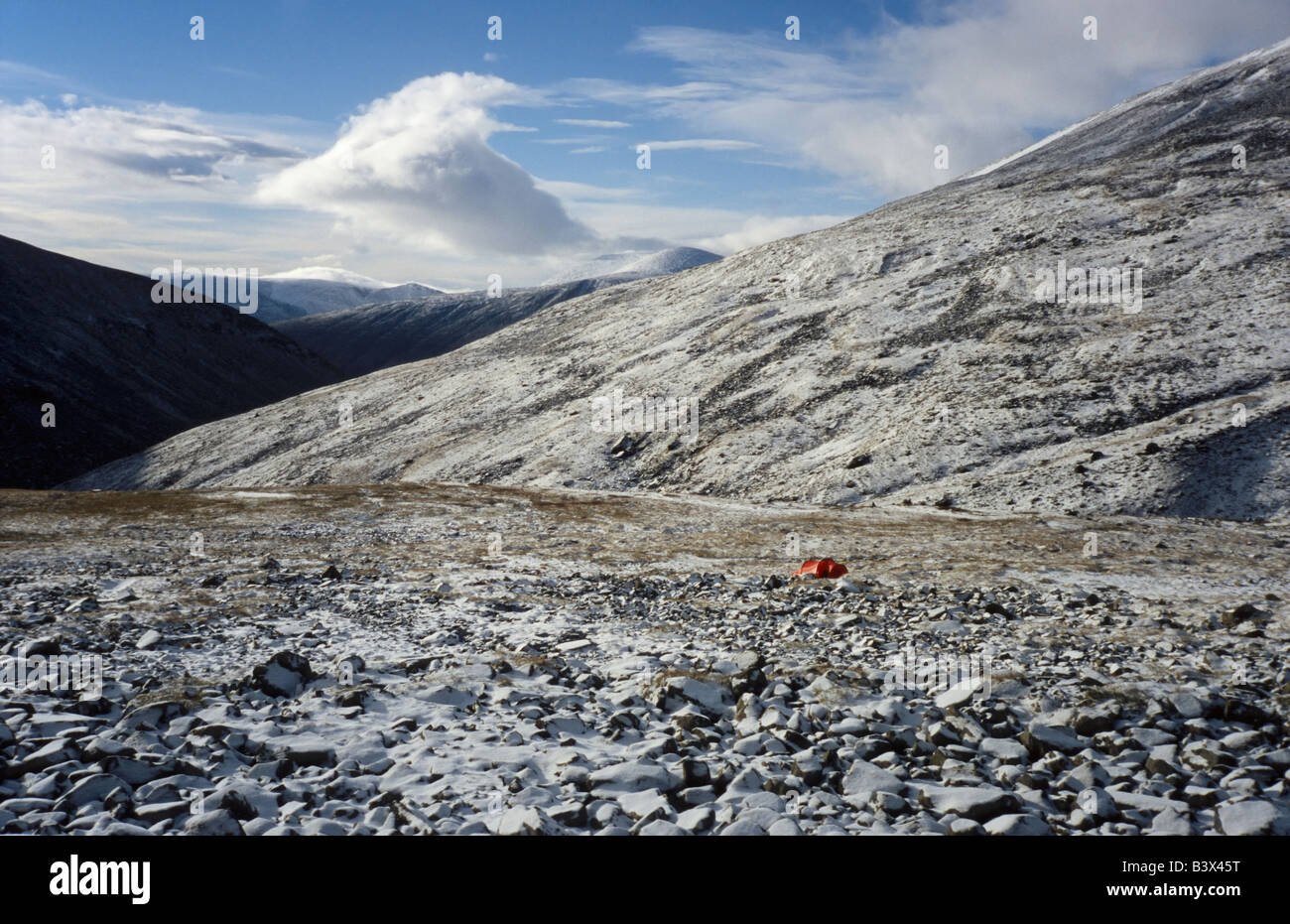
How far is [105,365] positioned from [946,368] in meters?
116

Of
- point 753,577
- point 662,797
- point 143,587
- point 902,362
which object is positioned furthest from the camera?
point 902,362

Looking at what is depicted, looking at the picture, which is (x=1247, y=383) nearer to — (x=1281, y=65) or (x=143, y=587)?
(x=143, y=587)

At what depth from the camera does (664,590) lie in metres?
17.5

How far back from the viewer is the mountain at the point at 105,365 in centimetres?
8794

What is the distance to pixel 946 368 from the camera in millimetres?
47031

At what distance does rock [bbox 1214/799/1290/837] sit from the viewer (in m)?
7.14

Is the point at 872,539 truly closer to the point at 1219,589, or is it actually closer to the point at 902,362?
the point at 1219,589
